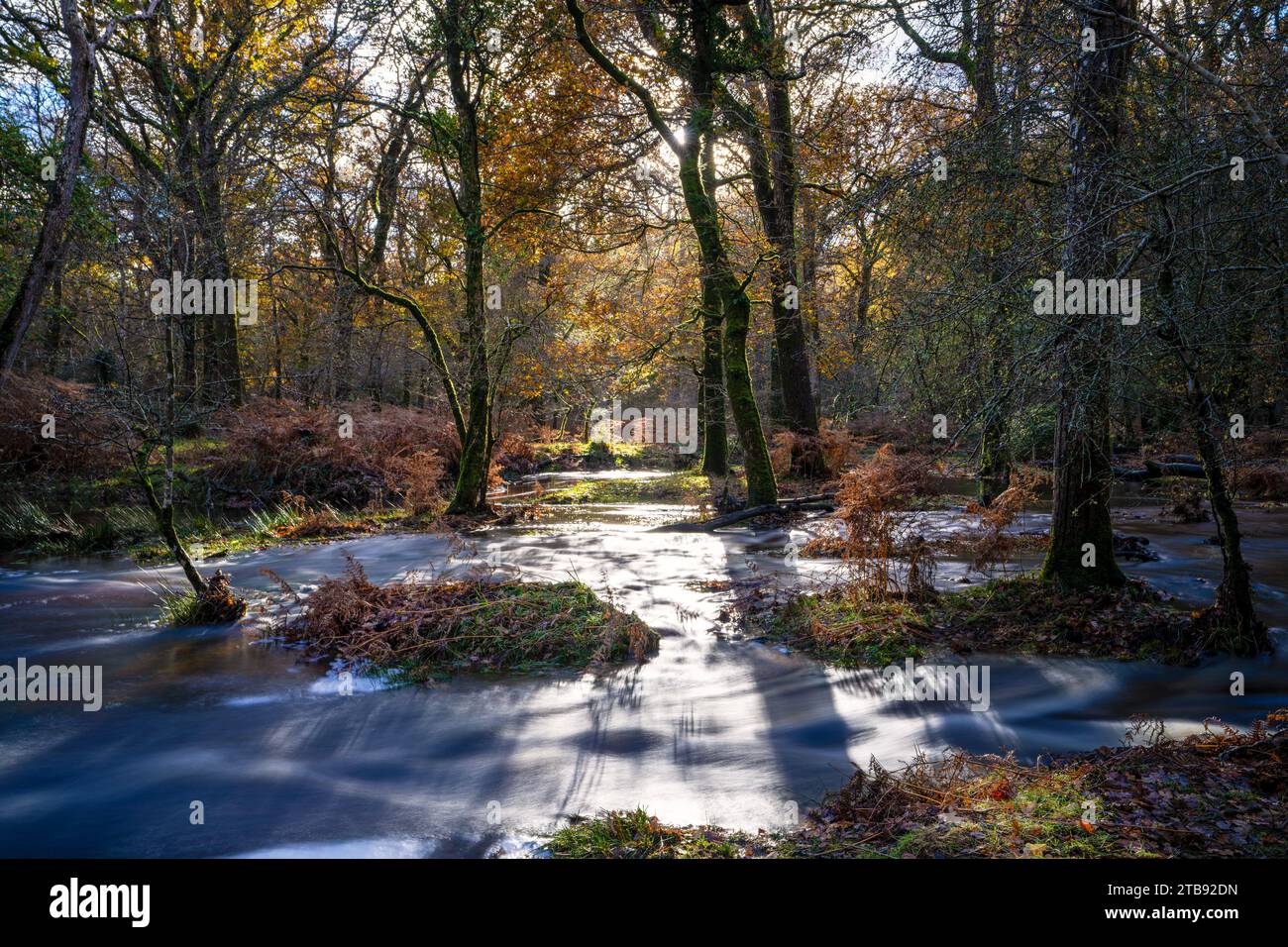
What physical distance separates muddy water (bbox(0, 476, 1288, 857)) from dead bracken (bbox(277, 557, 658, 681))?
37 cm

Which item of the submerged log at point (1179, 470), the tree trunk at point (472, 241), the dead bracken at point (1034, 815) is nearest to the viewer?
the dead bracken at point (1034, 815)

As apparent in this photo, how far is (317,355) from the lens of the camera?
32250 millimetres

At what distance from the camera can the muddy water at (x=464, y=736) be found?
17.8 feet

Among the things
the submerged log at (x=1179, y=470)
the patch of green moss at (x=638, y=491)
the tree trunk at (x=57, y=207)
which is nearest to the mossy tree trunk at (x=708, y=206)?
the patch of green moss at (x=638, y=491)

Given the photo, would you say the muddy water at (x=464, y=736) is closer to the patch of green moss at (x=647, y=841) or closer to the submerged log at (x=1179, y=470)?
the patch of green moss at (x=647, y=841)

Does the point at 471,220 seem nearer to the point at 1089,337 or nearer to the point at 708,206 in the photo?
the point at 708,206

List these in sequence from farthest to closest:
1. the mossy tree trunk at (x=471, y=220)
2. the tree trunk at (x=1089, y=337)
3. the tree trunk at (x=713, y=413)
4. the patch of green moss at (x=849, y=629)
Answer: the tree trunk at (x=713, y=413) → the mossy tree trunk at (x=471, y=220) → the patch of green moss at (x=849, y=629) → the tree trunk at (x=1089, y=337)

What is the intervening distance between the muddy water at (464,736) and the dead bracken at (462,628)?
0.37 metres

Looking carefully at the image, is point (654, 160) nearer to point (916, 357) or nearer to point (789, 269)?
point (789, 269)

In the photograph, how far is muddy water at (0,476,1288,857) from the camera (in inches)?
213

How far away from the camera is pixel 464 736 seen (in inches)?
272

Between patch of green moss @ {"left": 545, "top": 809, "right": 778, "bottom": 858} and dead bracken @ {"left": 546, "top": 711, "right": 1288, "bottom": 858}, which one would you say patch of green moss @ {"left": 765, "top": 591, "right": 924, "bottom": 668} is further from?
patch of green moss @ {"left": 545, "top": 809, "right": 778, "bottom": 858}

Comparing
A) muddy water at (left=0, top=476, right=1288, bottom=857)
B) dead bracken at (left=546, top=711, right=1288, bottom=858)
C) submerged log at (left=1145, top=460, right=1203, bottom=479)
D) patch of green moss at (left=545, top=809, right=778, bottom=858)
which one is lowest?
muddy water at (left=0, top=476, right=1288, bottom=857)

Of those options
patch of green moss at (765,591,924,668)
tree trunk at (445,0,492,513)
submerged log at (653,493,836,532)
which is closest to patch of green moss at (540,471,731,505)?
submerged log at (653,493,836,532)
